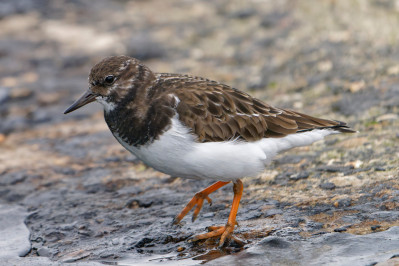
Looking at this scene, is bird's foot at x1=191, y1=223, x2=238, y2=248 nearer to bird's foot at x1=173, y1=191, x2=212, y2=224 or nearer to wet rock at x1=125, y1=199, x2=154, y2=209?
bird's foot at x1=173, y1=191, x2=212, y2=224

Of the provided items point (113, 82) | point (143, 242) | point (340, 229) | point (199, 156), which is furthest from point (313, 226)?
→ point (113, 82)

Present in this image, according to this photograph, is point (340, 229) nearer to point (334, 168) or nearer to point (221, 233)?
point (221, 233)

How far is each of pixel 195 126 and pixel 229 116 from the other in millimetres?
410

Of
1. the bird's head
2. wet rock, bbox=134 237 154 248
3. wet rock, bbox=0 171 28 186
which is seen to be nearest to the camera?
wet rock, bbox=134 237 154 248

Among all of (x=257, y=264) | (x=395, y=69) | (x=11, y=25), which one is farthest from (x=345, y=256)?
(x=11, y=25)

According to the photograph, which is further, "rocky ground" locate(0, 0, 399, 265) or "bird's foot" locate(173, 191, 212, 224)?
"bird's foot" locate(173, 191, 212, 224)

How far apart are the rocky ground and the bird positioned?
45cm

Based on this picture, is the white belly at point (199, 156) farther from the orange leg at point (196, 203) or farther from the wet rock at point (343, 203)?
the wet rock at point (343, 203)

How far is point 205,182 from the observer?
6109mm

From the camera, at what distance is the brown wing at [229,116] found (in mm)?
4879

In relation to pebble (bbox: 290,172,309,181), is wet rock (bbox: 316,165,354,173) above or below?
above

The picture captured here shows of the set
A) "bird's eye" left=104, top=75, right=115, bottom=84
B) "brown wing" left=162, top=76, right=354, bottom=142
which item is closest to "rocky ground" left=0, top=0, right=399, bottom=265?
"brown wing" left=162, top=76, right=354, bottom=142

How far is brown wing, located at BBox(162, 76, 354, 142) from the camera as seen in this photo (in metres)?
4.88

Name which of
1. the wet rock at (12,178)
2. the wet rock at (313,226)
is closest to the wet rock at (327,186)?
the wet rock at (313,226)
